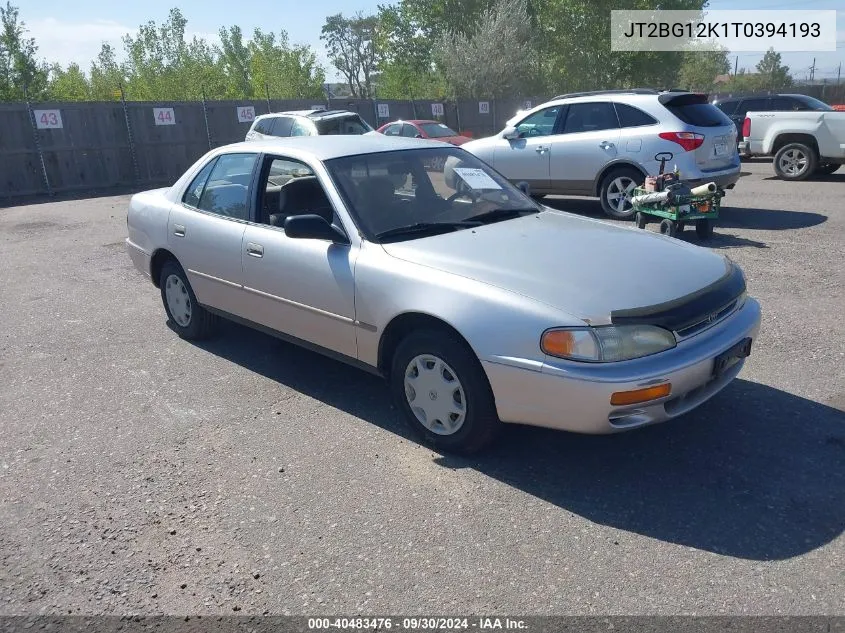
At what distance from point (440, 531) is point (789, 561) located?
1.43m

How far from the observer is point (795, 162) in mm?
13719

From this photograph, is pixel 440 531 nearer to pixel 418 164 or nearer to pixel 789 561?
pixel 789 561

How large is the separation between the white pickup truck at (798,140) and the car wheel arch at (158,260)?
1204 centimetres

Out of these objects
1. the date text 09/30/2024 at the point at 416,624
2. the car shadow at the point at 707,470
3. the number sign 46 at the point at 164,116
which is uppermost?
the number sign 46 at the point at 164,116

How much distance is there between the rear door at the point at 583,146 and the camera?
9812 millimetres

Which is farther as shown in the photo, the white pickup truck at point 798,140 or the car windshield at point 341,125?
the car windshield at point 341,125

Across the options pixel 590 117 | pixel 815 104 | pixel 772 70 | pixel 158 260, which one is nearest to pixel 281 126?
pixel 590 117

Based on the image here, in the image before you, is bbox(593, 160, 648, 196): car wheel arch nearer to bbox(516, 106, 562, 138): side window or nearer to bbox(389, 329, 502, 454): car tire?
bbox(516, 106, 562, 138): side window

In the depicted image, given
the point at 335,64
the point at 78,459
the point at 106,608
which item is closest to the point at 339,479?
the point at 106,608

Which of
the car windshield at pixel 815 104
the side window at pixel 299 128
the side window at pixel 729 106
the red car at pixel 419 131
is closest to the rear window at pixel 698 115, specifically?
the car windshield at pixel 815 104

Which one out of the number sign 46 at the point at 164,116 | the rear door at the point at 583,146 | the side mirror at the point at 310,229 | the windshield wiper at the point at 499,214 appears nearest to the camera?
the side mirror at the point at 310,229

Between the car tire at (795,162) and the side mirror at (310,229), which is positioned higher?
the side mirror at (310,229)

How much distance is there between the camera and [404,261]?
3.84 meters

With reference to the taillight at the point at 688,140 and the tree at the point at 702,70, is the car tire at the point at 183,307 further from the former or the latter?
the tree at the point at 702,70
